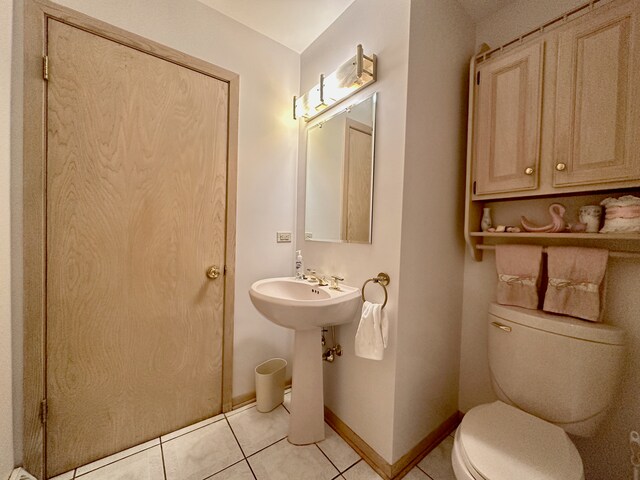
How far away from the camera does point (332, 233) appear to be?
5.00 feet

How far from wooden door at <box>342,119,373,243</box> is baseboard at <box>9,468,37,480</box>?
5.57 ft

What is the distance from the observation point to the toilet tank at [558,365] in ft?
2.93

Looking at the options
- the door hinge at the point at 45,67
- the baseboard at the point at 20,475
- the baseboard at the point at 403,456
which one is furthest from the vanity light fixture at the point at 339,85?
the baseboard at the point at 20,475

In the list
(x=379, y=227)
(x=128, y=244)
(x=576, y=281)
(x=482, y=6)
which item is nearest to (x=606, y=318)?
(x=576, y=281)

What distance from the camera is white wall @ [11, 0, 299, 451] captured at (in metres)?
1.40

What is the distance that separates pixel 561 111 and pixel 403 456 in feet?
5.43

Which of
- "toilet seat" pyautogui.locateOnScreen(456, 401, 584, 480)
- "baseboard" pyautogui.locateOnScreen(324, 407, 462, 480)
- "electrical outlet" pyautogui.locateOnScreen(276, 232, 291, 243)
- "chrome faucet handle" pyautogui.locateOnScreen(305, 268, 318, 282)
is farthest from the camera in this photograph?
"electrical outlet" pyautogui.locateOnScreen(276, 232, 291, 243)

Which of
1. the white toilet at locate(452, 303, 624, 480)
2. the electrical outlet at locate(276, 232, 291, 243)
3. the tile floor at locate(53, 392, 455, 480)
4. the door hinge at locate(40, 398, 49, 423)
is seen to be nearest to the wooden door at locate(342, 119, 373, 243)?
the electrical outlet at locate(276, 232, 291, 243)

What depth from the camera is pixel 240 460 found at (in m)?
1.22

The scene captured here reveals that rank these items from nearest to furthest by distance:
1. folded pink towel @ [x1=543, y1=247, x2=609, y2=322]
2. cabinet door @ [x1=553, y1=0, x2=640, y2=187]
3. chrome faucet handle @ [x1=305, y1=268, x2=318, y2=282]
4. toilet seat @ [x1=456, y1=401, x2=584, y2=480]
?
toilet seat @ [x1=456, y1=401, x2=584, y2=480] → cabinet door @ [x1=553, y1=0, x2=640, y2=187] → folded pink towel @ [x1=543, y1=247, x2=609, y2=322] → chrome faucet handle @ [x1=305, y1=268, x2=318, y2=282]

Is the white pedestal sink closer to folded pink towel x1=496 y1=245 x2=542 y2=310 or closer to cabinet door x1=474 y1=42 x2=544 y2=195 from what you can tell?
folded pink towel x1=496 y1=245 x2=542 y2=310

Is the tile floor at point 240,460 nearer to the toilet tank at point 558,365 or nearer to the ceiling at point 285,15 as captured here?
the toilet tank at point 558,365

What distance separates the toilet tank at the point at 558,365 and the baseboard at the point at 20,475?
2023mm

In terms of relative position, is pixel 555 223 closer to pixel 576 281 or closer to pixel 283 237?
pixel 576 281
